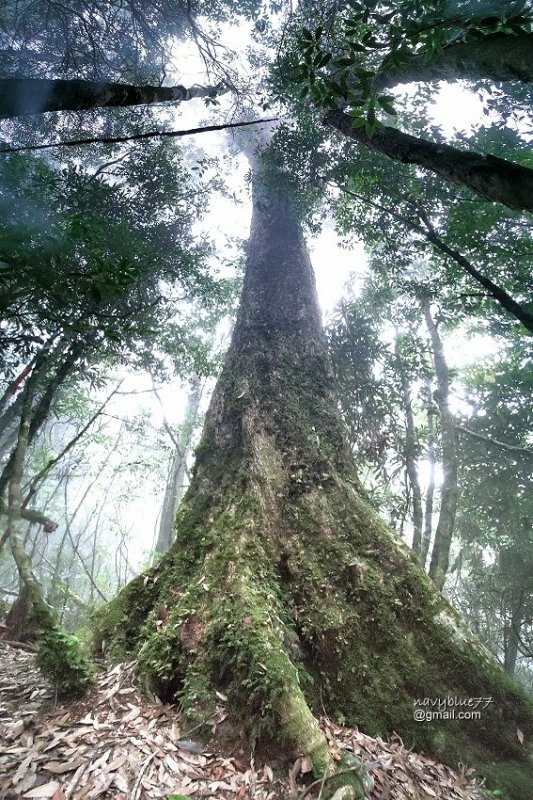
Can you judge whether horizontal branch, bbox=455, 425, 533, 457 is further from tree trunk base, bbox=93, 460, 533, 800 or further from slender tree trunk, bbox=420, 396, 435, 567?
tree trunk base, bbox=93, 460, 533, 800

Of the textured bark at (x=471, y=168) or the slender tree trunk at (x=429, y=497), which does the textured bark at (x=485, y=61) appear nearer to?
the textured bark at (x=471, y=168)

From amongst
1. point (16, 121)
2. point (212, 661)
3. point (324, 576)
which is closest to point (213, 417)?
point (324, 576)

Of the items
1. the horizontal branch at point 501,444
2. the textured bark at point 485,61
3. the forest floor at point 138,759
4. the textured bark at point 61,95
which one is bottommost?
the forest floor at point 138,759

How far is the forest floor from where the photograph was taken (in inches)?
96.6

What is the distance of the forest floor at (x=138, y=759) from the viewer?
245cm

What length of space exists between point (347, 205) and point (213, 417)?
5.22 m

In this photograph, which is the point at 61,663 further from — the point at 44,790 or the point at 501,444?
the point at 501,444

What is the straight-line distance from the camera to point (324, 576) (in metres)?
4.11

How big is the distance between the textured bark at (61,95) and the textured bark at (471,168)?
5.43 ft

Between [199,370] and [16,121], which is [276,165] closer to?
[199,370]

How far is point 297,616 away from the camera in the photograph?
384 cm

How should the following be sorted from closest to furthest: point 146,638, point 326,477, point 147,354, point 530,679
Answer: point 146,638 → point 326,477 → point 147,354 → point 530,679

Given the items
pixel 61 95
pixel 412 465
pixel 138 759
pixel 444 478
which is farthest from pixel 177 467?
pixel 61 95

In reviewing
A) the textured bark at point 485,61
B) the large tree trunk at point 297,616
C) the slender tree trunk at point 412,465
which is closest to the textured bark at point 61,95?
the textured bark at point 485,61
